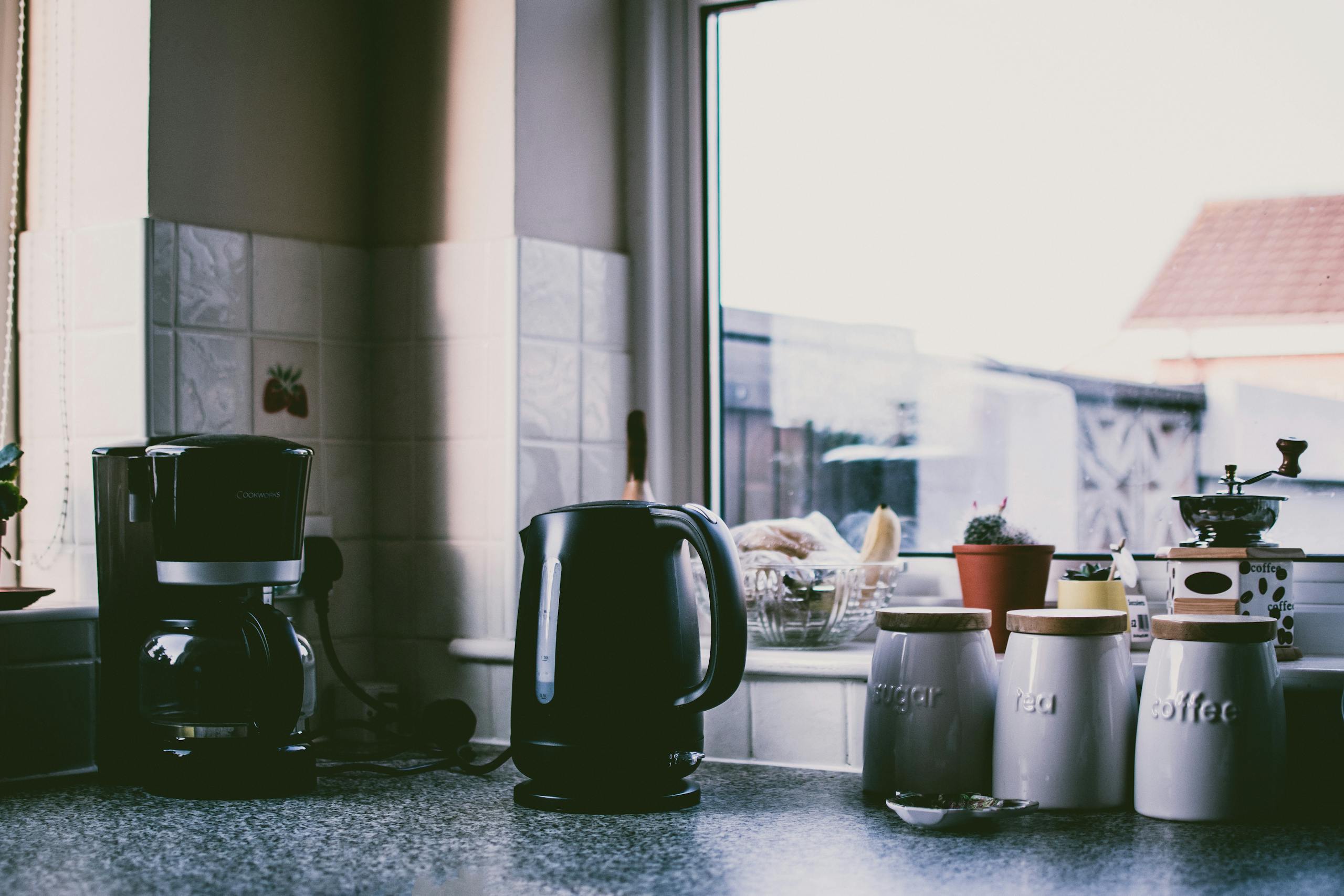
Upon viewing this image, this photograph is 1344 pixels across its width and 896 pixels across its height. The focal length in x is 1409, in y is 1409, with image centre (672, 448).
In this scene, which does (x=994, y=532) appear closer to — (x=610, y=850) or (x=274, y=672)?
(x=610, y=850)

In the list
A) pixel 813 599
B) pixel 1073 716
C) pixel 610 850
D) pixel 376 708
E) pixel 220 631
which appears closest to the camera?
pixel 610 850

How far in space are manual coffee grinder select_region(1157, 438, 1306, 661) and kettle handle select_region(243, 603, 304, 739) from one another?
848 millimetres

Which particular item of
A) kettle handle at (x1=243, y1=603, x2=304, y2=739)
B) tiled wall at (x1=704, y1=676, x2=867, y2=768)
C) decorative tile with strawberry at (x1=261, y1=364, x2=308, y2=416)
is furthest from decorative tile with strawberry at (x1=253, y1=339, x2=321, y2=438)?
tiled wall at (x1=704, y1=676, x2=867, y2=768)

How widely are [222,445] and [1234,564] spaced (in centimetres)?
97

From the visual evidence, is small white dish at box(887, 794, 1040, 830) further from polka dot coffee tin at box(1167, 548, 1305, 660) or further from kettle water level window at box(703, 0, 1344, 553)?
kettle water level window at box(703, 0, 1344, 553)

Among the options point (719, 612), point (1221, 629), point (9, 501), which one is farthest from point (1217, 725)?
point (9, 501)

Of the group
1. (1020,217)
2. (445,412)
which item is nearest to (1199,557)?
(1020,217)

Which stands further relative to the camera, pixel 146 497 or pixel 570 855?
pixel 146 497

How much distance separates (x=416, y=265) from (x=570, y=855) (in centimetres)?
88

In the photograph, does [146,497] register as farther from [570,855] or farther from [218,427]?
[570,855]

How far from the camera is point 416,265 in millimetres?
1747

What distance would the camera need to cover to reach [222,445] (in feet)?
4.39

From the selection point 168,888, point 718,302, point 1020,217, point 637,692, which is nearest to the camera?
point 168,888

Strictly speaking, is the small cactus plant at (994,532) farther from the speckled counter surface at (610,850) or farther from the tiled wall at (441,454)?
the tiled wall at (441,454)
